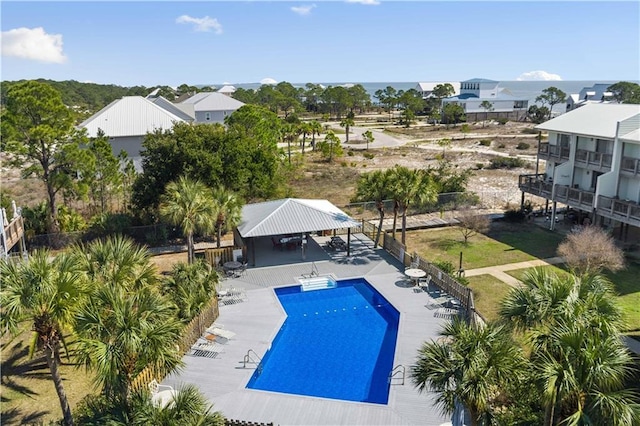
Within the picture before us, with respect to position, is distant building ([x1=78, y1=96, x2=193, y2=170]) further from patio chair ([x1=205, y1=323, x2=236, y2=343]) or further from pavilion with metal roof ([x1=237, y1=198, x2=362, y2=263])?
patio chair ([x1=205, y1=323, x2=236, y2=343])

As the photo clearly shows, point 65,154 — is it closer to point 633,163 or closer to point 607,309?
point 607,309

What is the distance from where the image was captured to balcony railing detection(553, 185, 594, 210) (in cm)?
3022

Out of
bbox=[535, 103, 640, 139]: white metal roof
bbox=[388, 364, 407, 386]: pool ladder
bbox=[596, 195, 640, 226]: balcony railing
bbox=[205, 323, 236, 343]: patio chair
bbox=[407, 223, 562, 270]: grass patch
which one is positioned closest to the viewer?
bbox=[388, 364, 407, 386]: pool ladder

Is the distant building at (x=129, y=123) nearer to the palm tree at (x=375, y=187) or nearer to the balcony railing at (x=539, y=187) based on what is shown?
the palm tree at (x=375, y=187)

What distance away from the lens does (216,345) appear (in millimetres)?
18516

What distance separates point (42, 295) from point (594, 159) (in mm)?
31588

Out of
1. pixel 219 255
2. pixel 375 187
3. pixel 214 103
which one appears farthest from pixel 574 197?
pixel 214 103

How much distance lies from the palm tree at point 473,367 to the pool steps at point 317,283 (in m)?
13.6

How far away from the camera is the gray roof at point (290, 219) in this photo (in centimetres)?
2602

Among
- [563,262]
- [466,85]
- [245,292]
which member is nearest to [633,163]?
[563,262]

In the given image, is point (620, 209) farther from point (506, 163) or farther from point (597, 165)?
point (506, 163)

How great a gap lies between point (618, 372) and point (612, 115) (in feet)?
90.7

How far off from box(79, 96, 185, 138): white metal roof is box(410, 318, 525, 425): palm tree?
42525 millimetres

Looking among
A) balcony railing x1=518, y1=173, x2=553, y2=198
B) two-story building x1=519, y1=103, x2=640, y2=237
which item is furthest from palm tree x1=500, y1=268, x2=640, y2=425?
balcony railing x1=518, y1=173, x2=553, y2=198
